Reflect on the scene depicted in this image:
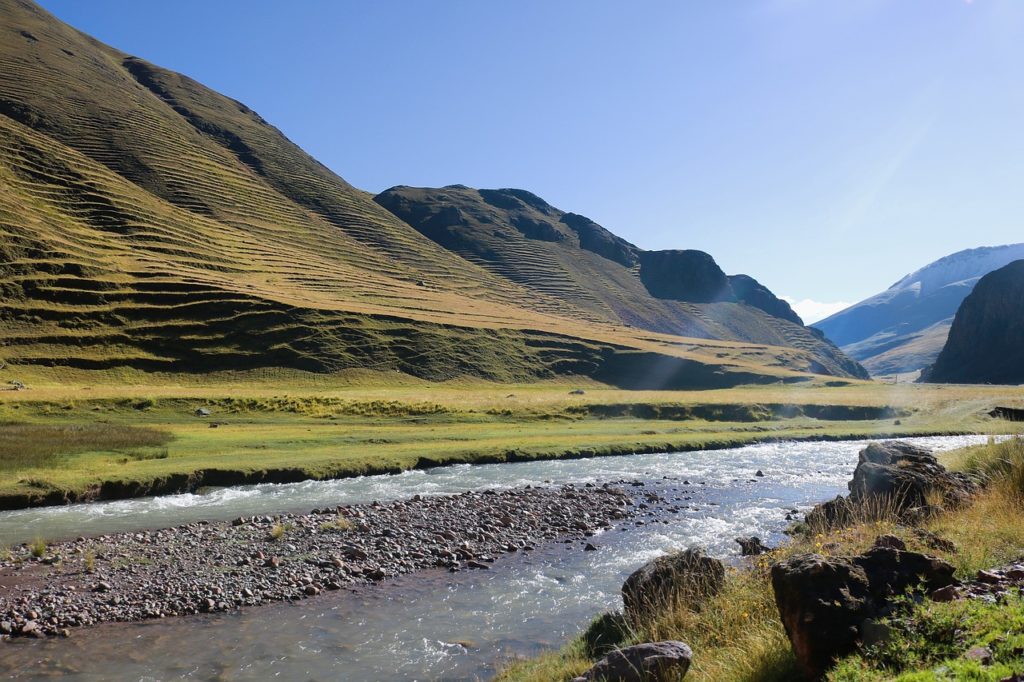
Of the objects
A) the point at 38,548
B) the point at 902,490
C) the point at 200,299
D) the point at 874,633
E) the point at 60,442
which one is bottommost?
the point at 60,442

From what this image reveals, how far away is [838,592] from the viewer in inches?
275

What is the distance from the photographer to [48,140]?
16175 centimetres

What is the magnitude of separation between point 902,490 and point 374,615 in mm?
14095

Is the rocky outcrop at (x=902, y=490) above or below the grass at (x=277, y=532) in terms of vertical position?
above

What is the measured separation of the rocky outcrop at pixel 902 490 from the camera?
14570 millimetres

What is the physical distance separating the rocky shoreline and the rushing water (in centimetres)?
84

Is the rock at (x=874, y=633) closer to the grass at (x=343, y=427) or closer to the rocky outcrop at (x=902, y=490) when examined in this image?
the rocky outcrop at (x=902, y=490)

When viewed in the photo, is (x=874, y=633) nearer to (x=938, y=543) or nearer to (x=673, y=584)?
(x=938, y=543)

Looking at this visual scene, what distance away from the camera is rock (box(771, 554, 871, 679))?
6.59 m

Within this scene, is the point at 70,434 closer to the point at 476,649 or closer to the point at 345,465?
the point at 345,465

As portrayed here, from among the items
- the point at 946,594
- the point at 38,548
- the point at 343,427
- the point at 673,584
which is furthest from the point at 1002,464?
the point at 343,427

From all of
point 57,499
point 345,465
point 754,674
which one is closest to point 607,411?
point 345,465

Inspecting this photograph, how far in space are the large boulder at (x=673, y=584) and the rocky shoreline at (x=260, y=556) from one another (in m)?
8.33

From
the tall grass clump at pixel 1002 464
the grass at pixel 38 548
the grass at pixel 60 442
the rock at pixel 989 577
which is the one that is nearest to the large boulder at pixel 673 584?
the rock at pixel 989 577
